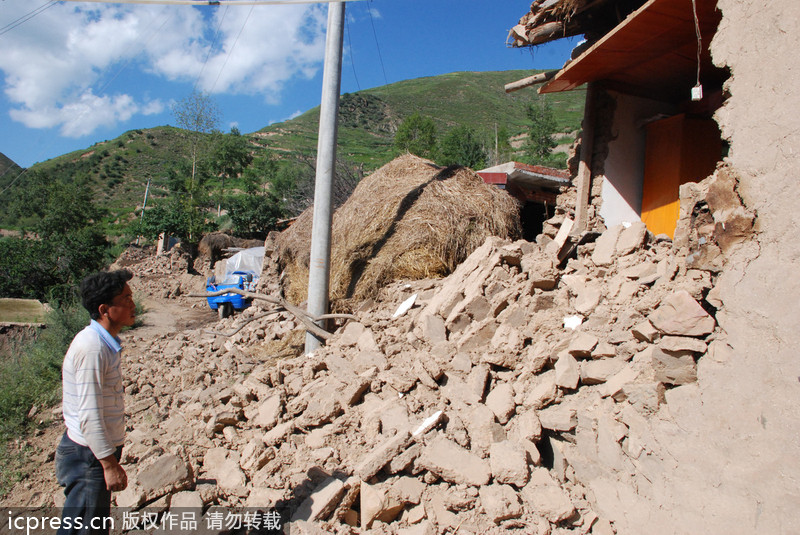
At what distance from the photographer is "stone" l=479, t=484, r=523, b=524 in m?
2.85

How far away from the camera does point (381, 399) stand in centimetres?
407

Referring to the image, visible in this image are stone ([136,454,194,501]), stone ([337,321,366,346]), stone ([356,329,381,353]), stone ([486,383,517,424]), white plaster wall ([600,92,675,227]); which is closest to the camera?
stone ([136,454,194,501])

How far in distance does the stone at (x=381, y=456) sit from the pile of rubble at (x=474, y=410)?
0.01 m

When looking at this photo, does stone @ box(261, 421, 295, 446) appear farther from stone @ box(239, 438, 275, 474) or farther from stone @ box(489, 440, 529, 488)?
stone @ box(489, 440, 529, 488)

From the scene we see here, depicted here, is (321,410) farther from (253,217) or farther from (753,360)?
(253,217)

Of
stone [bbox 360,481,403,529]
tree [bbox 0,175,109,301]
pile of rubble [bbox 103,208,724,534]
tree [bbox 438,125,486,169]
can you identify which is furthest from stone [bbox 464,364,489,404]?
tree [bbox 438,125,486,169]

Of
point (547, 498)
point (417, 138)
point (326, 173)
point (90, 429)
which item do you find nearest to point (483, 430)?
point (547, 498)

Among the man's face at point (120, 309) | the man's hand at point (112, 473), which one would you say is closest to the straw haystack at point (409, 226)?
the man's face at point (120, 309)

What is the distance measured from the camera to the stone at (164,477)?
3.16 meters

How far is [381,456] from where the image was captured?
330 cm

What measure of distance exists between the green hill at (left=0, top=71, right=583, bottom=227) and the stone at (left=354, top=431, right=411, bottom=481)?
32430mm

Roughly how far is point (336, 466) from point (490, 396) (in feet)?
4.25

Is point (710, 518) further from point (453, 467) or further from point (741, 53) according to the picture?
point (741, 53)

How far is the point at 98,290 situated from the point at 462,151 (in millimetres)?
23716
